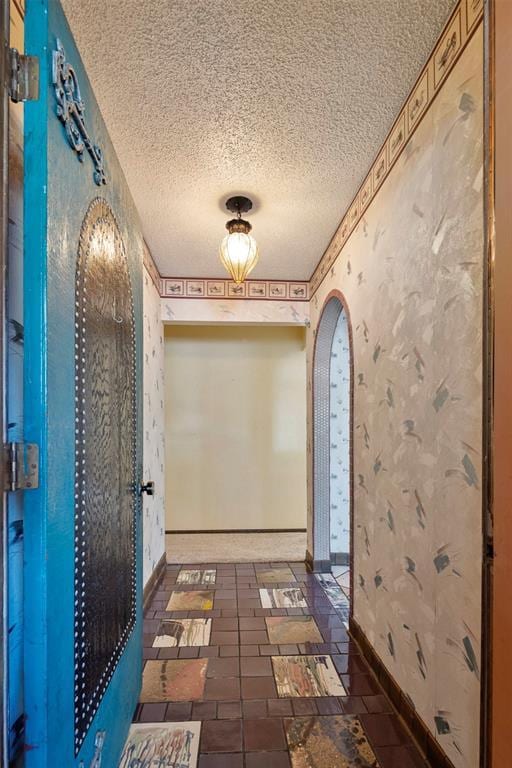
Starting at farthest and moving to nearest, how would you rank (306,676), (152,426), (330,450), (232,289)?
1. (232,289)
2. (330,450)
3. (152,426)
4. (306,676)

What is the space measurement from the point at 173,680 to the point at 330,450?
1.95m

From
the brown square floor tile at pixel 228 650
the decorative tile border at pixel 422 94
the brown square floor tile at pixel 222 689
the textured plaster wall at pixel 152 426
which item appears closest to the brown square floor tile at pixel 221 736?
the brown square floor tile at pixel 222 689

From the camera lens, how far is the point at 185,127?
164 centimetres

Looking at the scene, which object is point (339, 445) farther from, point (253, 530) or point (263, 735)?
point (263, 735)

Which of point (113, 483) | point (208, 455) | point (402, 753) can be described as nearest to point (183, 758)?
point (402, 753)

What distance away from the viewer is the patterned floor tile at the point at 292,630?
2.25 m

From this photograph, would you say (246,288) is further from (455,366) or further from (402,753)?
(402,753)

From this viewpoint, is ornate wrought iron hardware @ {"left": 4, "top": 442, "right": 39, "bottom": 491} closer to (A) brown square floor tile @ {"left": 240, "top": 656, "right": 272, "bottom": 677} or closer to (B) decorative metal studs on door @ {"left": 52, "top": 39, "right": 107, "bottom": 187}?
(B) decorative metal studs on door @ {"left": 52, "top": 39, "right": 107, "bottom": 187}

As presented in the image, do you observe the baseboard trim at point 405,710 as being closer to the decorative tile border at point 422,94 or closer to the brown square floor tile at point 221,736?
the brown square floor tile at point 221,736

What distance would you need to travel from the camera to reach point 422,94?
4.58 feet

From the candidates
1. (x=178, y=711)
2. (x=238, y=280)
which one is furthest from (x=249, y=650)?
(x=238, y=280)

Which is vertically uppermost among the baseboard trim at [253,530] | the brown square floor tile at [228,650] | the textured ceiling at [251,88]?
the textured ceiling at [251,88]

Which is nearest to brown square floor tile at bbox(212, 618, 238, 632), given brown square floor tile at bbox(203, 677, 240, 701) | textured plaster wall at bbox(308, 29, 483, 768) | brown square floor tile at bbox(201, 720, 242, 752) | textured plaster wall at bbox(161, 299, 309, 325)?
brown square floor tile at bbox(203, 677, 240, 701)

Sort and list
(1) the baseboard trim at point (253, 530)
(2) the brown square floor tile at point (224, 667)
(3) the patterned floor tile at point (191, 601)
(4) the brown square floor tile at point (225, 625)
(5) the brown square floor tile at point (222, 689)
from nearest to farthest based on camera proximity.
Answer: (5) the brown square floor tile at point (222, 689)
(2) the brown square floor tile at point (224, 667)
(4) the brown square floor tile at point (225, 625)
(3) the patterned floor tile at point (191, 601)
(1) the baseboard trim at point (253, 530)
